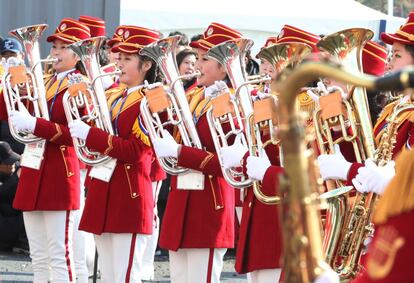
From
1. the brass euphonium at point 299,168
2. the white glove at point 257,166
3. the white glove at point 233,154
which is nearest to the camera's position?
the brass euphonium at point 299,168

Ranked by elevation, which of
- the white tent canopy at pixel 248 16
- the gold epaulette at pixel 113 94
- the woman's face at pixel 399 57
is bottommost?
the white tent canopy at pixel 248 16

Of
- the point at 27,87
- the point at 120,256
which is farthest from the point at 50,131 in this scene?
the point at 120,256

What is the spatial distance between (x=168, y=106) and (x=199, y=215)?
2.11 feet

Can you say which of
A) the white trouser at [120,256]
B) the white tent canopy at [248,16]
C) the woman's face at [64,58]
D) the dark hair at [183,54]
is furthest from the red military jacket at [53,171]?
the white tent canopy at [248,16]

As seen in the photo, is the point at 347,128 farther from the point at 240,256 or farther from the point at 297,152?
the point at 297,152

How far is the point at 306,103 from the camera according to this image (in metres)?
5.44

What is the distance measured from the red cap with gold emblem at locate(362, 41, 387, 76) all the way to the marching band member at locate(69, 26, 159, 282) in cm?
Answer: 153

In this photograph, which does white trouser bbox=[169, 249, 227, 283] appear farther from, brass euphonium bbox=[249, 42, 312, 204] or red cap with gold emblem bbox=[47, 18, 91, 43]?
red cap with gold emblem bbox=[47, 18, 91, 43]

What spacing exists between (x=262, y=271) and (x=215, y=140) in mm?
787

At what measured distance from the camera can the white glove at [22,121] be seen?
6980mm

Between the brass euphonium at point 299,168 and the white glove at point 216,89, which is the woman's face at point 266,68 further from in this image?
the brass euphonium at point 299,168

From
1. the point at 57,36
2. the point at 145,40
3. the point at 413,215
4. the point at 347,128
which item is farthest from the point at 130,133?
the point at 413,215

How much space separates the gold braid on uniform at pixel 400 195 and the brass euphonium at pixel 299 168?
19cm

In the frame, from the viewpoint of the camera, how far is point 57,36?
7375 mm
